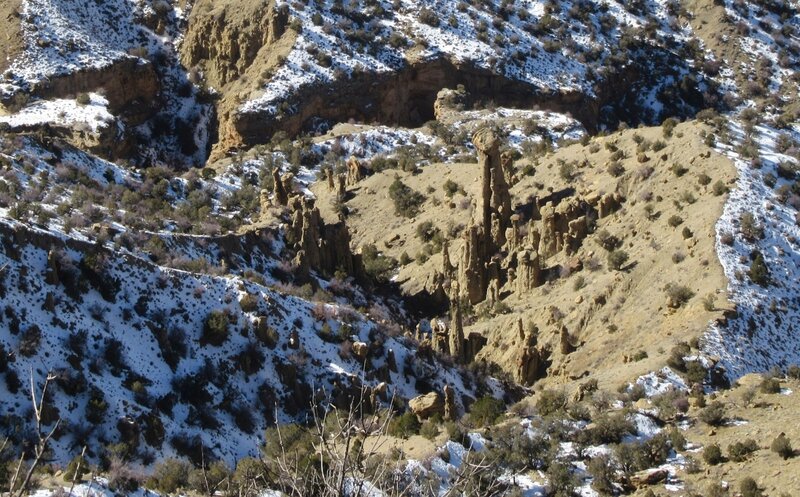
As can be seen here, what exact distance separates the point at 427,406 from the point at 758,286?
1365 centimetres

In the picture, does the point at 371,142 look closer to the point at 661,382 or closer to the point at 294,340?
the point at 294,340

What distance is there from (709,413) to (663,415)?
169cm

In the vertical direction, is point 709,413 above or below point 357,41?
above

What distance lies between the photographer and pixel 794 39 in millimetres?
91188

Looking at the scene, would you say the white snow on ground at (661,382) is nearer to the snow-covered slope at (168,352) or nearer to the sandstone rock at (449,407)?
the sandstone rock at (449,407)

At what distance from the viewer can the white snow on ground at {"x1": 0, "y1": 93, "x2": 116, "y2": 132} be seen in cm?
6819

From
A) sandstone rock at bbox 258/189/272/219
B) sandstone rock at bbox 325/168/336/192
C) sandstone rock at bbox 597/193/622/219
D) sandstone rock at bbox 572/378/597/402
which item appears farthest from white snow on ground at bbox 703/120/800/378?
sandstone rock at bbox 325/168/336/192

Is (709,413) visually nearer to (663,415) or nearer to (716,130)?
(663,415)

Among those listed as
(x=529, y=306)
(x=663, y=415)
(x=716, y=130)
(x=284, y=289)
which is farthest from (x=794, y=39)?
(x=663, y=415)

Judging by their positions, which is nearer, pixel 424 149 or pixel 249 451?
pixel 249 451

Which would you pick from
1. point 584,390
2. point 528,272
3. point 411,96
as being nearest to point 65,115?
point 411,96

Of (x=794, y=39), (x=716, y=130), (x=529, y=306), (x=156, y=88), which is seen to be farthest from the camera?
(x=794, y=39)

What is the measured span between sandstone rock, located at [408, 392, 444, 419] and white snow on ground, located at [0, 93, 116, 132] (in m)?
39.6

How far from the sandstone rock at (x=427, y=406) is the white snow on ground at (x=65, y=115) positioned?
39.6 metres
